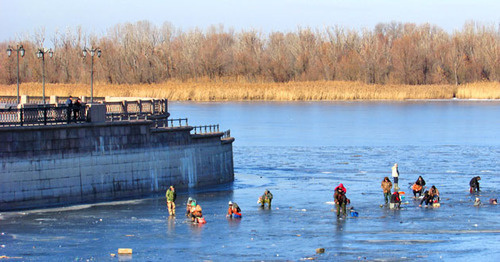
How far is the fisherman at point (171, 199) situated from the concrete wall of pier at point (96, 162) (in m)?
4.02

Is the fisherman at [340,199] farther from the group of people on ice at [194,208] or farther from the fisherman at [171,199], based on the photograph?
the fisherman at [171,199]

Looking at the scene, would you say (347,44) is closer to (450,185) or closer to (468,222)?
(450,185)

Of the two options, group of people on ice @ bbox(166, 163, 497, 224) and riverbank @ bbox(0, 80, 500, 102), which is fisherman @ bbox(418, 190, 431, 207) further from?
riverbank @ bbox(0, 80, 500, 102)

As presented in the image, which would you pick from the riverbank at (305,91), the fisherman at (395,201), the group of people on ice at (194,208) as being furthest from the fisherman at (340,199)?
the riverbank at (305,91)

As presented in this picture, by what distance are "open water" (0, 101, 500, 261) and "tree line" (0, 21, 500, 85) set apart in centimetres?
5400

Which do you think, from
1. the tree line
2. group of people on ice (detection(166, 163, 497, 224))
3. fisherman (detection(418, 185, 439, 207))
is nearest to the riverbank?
the tree line

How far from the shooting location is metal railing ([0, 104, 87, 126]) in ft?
108

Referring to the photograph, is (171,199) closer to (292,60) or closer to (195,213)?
(195,213)

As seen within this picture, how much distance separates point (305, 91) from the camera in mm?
110062

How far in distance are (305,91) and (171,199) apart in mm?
79062

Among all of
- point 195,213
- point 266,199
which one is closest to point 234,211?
point 195,213

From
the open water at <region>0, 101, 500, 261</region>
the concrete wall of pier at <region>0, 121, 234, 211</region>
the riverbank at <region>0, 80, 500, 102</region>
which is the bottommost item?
the open water at <region>0, 101, 500, 261</region>

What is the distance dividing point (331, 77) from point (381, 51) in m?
9.53

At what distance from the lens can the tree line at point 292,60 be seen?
117688 millimetres
